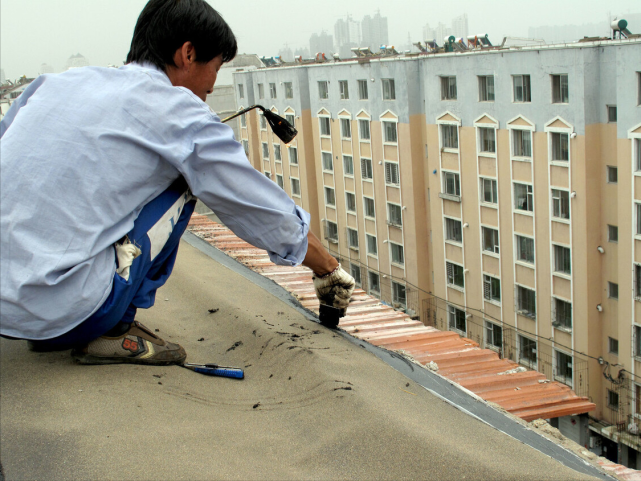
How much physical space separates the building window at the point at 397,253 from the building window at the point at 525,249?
7155 mm

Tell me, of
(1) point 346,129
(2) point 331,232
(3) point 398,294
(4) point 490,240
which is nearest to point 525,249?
(4) point 490,240

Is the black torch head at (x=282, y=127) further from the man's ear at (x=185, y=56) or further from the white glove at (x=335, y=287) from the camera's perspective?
the man's ear at (x=185, y=56)

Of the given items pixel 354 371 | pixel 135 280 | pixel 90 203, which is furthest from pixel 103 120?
pixel 354 371

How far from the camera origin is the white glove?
12.3 feet

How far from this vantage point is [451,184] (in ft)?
77.9

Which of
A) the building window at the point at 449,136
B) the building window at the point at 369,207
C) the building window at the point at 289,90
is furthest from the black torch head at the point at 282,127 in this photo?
the building window at the point at 289,90

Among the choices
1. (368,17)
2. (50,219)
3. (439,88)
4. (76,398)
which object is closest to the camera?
(50,219)

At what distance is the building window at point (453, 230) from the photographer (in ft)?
78.6

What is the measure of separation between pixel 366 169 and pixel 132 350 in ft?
84.9

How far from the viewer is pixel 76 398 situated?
2.64 meters

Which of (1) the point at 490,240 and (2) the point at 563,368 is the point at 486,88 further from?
(2) the point at 563,368

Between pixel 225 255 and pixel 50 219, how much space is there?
4.21 m

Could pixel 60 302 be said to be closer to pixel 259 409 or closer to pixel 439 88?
pixel 259 409

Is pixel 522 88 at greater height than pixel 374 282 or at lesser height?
greater
